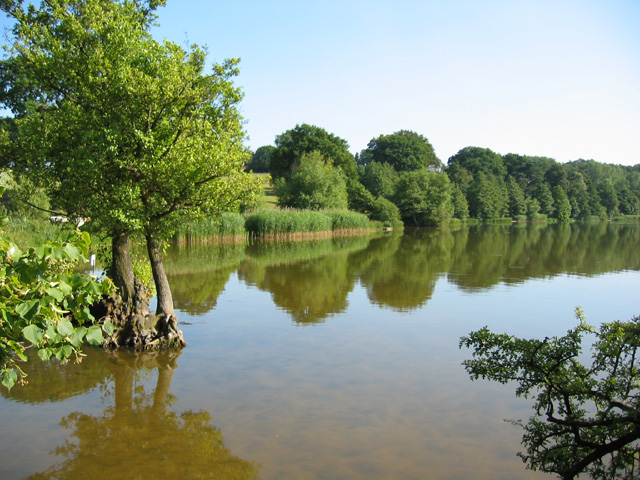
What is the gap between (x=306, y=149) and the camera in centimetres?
6706

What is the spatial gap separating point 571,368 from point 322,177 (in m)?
44.4

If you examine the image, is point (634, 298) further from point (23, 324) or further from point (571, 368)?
point (23, 324)

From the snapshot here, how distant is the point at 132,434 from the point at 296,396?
2.69 m

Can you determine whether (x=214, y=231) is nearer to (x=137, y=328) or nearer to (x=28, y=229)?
(x=28, y=229)

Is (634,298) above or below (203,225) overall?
below

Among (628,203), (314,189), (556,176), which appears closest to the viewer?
(314,189)

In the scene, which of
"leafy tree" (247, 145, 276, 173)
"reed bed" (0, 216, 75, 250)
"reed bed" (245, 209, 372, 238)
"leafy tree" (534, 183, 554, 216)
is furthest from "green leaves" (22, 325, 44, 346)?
"leafy tree" (247, 145, 276, 173)

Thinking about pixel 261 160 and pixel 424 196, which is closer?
pixel 424 196

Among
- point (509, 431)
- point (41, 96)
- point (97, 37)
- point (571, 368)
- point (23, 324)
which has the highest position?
point (97, 37)

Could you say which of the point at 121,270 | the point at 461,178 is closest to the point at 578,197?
the point at 461,178

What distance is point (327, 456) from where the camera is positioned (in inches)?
257

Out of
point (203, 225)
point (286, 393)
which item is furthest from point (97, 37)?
point (203, 225)

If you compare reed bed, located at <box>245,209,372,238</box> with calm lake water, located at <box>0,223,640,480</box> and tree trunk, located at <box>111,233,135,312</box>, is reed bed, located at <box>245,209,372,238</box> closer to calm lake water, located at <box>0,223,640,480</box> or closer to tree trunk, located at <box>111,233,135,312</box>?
calm lake water, located at <box>0,223,640,480</box>

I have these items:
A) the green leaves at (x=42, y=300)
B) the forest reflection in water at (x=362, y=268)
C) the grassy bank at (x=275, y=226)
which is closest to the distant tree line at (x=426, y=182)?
the grassy bank at (x=275, y=226)
